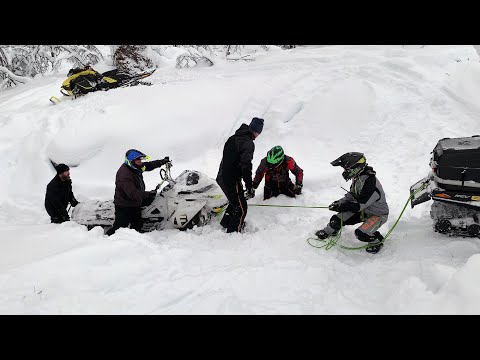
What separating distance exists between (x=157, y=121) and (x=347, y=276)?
5558mm

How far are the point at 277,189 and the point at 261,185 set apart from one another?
65 cm

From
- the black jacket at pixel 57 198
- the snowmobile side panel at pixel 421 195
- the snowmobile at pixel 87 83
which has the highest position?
the snowmobile at pixel 87 83

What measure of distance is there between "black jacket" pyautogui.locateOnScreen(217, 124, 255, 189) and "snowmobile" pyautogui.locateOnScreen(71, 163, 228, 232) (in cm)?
44

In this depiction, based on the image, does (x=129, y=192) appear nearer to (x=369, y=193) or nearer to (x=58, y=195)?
(x=58, y=195)

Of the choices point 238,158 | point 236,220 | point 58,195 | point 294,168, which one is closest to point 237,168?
point 238,158


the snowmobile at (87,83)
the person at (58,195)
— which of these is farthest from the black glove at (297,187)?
the snowmobile at (87,83)

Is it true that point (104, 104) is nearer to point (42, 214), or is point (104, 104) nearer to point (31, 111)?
point (31, 111)

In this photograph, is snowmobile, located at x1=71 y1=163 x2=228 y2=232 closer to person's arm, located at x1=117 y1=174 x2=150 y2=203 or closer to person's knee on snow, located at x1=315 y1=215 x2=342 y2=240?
person's arm, located at x1=117 y1=174 x2=150 y2=203

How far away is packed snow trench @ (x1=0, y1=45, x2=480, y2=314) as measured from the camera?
3.21 metres

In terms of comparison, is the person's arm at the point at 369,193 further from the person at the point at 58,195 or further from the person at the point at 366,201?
the person at the point at 58,195

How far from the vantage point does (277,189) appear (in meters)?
5.84

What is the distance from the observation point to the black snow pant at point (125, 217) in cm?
496

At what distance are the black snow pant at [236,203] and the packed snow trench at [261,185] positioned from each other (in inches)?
7.8

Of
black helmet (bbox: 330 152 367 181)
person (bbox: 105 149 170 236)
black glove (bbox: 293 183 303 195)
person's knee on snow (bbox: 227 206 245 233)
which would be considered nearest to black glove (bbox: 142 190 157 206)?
person (bbox: 105 149 170 236)
